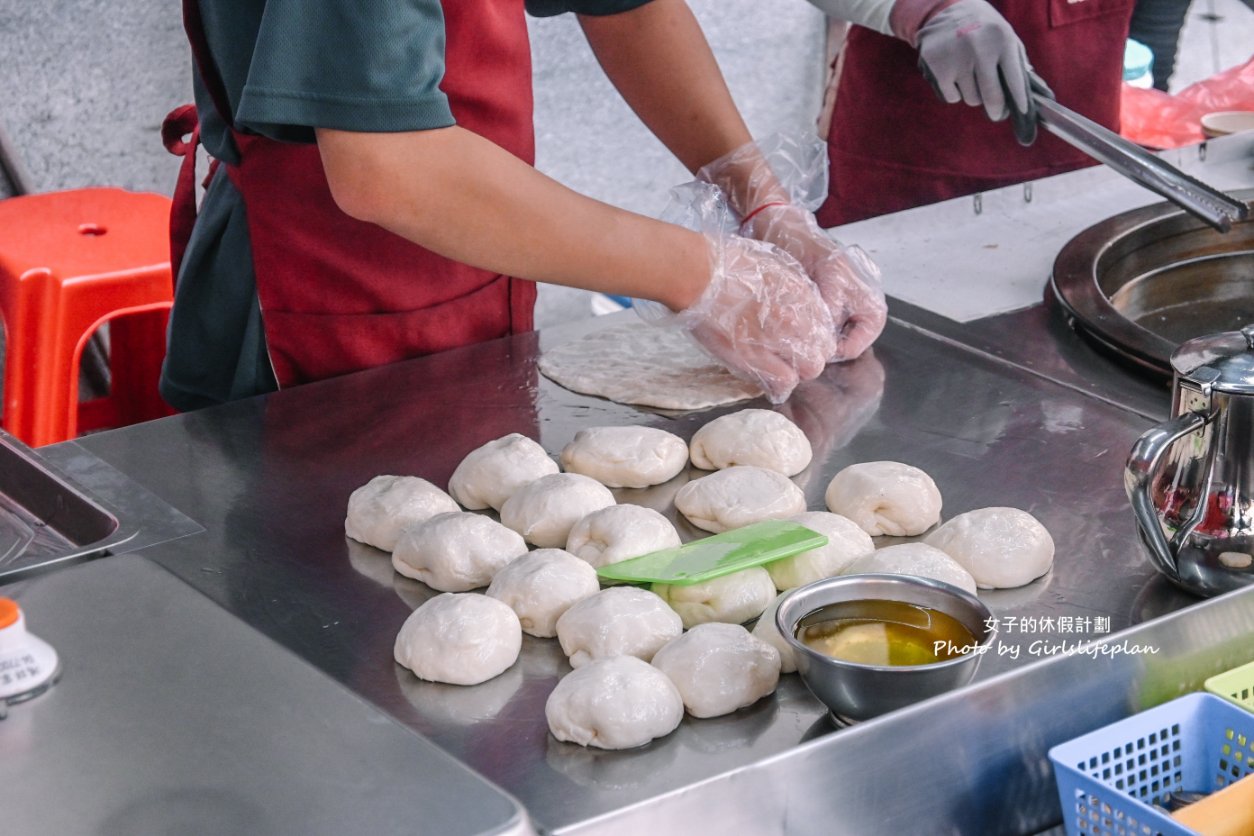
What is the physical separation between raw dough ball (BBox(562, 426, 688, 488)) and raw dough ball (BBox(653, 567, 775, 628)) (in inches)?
10.7

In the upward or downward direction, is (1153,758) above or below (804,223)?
below

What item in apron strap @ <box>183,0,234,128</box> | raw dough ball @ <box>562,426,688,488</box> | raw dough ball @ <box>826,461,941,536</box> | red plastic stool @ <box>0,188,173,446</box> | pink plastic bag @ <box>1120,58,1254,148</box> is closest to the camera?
raw dough ball @ <box>826,461,941,536</box>

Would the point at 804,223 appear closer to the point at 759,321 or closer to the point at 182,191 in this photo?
the point at 759,321

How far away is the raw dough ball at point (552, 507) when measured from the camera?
142 centimetres

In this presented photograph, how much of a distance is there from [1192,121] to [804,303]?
2.04 metres

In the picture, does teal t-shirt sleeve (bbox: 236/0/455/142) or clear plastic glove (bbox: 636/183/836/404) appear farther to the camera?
clear plastic glove (bbox: 636/183/836/404)

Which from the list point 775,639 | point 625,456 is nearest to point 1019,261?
point 625,456

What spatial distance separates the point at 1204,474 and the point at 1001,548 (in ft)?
0.65

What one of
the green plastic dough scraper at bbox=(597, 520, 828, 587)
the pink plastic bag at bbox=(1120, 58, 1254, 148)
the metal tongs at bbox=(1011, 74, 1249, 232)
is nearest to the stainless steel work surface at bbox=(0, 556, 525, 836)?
the green plastic dough scraper at bbox=(597, 520, 828, 587)

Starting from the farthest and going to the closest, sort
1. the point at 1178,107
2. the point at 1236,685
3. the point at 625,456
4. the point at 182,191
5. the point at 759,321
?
the point at 1178,107, the point at 182,191, the point at 759,321, the point at 625,456, the point at 1236,685

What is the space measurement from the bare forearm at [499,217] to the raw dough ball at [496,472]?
0.25 m

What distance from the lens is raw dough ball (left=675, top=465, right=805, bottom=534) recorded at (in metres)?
1.43

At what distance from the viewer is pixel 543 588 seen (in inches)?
49.5

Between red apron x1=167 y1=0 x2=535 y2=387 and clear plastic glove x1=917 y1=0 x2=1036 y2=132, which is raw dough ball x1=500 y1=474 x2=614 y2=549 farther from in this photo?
clear plastic glove x1=917 y1=0 x2=1036 y2=132
